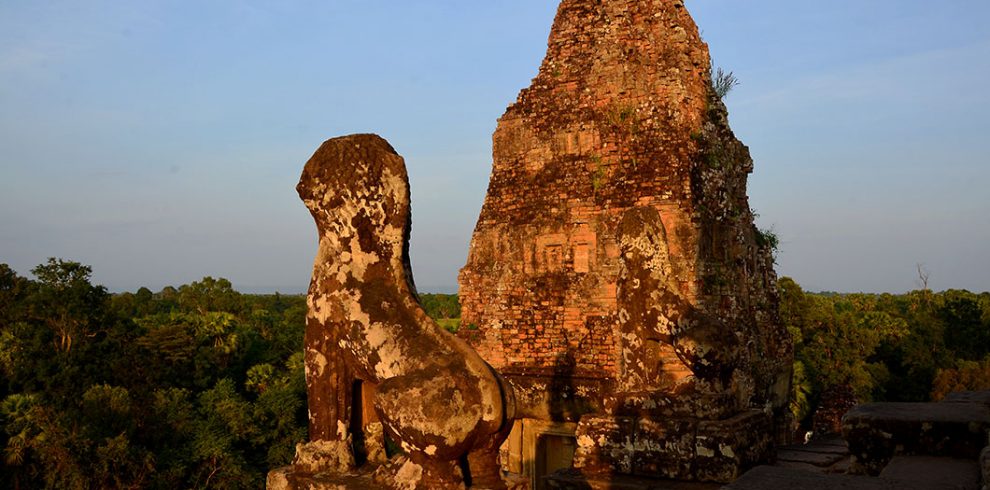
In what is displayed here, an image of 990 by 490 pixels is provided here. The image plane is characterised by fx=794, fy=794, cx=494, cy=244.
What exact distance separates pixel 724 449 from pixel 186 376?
25967 mm

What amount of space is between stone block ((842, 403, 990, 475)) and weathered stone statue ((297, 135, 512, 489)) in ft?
10.2

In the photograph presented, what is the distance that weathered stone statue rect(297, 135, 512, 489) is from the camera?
3.12 m

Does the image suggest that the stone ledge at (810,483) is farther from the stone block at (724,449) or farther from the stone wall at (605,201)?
the stone wall at (605,201)

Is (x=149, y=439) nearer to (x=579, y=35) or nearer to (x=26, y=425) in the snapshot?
(x=26, y=425)

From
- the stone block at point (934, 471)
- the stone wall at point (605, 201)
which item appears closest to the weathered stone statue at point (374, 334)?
the stone block at point (934, 471)

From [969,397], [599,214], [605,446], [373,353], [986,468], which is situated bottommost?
[605,446]

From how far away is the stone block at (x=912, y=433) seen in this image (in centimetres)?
486

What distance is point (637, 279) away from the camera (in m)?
6.44

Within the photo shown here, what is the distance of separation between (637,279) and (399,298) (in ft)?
11.1

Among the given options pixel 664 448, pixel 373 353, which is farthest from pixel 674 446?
pixel 373 353

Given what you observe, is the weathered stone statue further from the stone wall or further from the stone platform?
the stone wall

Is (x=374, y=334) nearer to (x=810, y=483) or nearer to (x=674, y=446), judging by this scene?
(x=810, y=483)

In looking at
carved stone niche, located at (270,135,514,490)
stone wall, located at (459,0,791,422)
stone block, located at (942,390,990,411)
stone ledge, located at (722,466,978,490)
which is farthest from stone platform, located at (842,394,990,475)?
stone wall, located at (459,0,791,422)

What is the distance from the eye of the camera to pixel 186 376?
1107 inches
